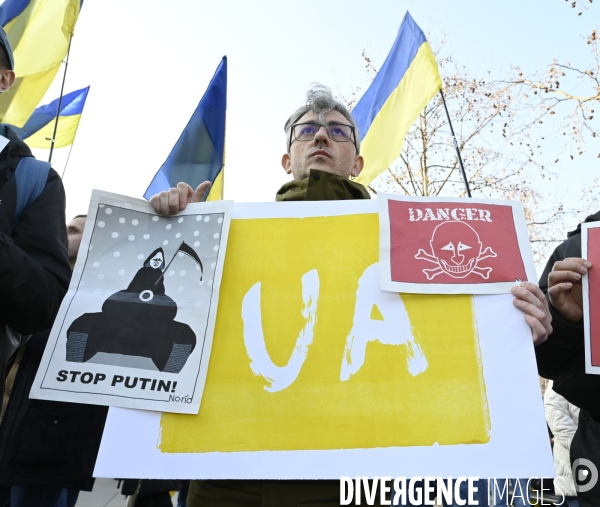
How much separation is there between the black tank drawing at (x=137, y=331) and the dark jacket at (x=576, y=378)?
3.48ft

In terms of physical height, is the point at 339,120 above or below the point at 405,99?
below

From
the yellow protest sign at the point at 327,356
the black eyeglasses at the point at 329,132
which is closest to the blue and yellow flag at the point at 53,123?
the black eyeglasses at the point at 329,132

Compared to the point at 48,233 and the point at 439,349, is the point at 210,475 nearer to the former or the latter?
the point at 439,349

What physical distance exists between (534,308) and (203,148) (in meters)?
4.34

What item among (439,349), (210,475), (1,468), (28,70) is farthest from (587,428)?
(28,70)

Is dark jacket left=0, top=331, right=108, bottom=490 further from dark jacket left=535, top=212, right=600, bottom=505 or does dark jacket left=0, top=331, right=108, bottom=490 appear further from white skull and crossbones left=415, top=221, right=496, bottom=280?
dark jacket left=535, top=212, right=600, bottom=505

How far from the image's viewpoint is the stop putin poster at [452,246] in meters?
1.40

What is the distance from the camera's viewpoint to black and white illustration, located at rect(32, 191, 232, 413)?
1.30 metres

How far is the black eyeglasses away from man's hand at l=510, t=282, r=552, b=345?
891 mm

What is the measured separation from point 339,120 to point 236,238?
0.73 m

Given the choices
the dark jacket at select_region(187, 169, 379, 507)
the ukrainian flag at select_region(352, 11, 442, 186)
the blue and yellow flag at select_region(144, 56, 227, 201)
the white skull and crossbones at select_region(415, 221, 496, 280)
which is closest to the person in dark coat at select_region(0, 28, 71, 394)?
the dark jacket at select_region(187, 169, 379, 507)

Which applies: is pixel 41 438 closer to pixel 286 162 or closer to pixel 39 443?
pixel 39 443

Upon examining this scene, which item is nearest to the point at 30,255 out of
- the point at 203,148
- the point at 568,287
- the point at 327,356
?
the point at 327,356

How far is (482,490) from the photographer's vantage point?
3428mm
